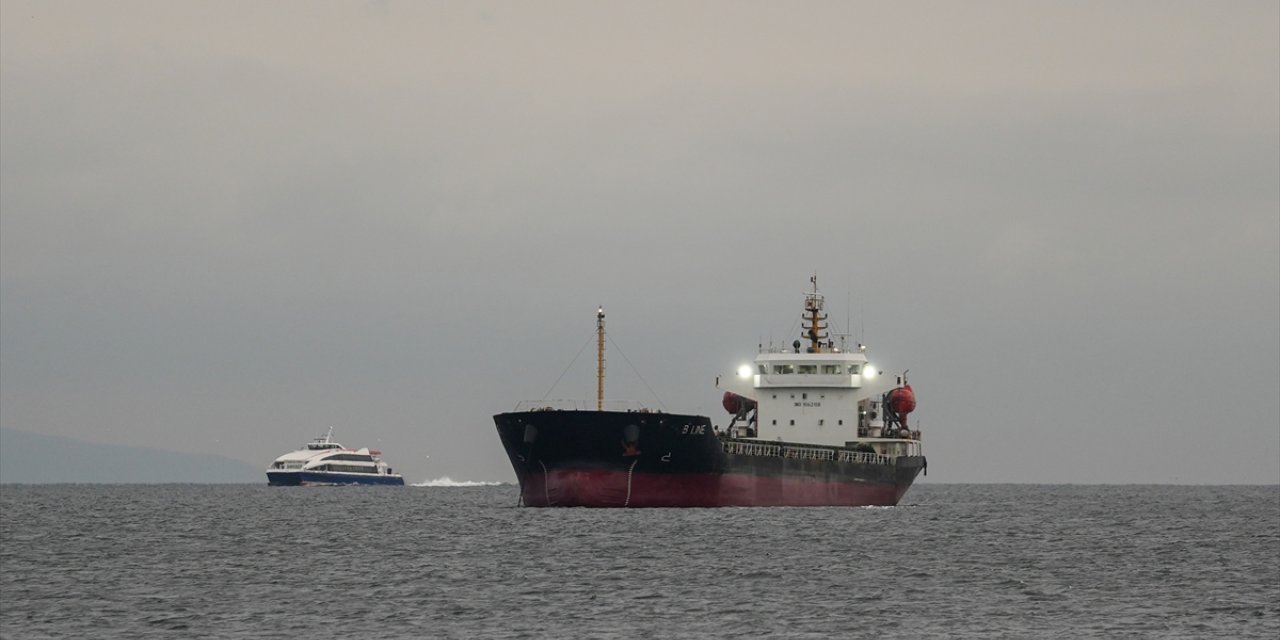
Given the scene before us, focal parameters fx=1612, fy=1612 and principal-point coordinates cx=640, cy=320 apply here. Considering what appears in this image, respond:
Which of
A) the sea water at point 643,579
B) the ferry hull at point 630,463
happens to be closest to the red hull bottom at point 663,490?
the ferry hull at point 630,463

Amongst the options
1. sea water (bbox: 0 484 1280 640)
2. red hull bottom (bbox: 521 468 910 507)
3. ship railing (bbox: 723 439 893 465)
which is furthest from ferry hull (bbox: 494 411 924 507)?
sea water (bbox: 0 484 1280 640)

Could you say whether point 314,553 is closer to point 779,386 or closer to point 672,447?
point 672,447

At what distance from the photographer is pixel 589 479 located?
75500 millimetres

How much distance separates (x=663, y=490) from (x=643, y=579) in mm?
28395

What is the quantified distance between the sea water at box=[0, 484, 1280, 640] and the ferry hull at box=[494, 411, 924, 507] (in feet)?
4.31

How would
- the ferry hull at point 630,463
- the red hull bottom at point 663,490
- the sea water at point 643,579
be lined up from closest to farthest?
the sea water at point 643,579
the ferry hull at point 630,463
the red hull bottom at point 663,490

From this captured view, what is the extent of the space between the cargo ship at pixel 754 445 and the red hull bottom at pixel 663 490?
0.16 feet

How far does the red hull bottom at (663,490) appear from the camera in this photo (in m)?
75.6

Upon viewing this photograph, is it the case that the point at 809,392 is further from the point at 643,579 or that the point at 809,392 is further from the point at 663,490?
the point at 643,579

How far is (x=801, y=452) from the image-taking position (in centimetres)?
8469

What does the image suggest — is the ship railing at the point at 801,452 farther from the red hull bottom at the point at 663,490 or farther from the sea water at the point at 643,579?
the sea water at the point at 643,579

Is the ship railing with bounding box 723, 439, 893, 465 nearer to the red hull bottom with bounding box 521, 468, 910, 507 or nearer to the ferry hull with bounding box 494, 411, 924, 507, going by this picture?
the ferry hull with bounding box 494, 411, 924, 507

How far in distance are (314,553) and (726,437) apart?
95.0ft

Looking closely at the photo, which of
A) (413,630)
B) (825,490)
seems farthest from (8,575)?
(825,490)
